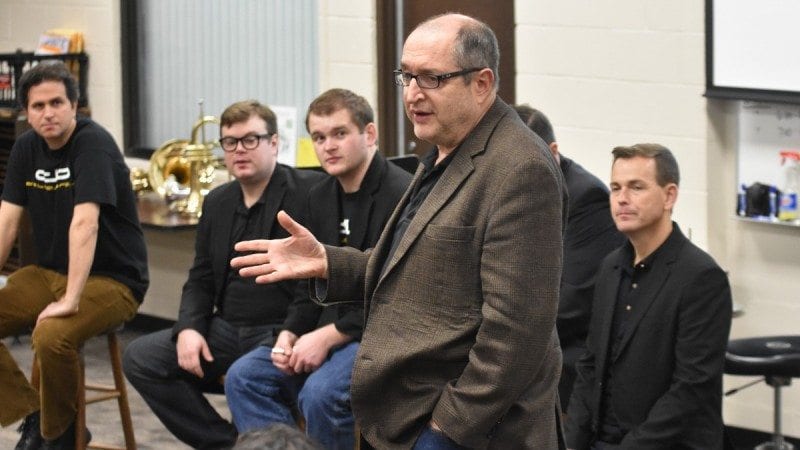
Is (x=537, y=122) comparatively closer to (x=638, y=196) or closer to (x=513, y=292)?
(x=638, y=196)

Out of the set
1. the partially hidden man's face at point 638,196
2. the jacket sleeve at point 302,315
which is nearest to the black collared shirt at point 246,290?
the jacket sleeve at point 302,315

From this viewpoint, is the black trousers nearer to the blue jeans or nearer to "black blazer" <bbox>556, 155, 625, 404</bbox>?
the blue jeans

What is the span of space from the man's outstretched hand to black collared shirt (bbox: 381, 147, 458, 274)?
0.50ft

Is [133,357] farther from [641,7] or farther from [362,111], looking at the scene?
[641,7]

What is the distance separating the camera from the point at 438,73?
256cm

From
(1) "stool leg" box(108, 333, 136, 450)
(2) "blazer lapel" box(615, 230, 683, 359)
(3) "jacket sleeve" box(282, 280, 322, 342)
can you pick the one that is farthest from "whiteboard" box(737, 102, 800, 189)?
(1) "stool leg" box(108, 333, 136, 450)

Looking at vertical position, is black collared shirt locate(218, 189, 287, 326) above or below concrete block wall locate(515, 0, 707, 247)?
below

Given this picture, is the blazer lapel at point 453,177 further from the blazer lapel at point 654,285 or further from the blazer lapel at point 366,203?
the blazer lapel at point 366,203

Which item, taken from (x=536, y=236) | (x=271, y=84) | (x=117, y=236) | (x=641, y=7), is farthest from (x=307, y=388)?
(x=271, y=84)

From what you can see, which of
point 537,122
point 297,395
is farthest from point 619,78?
point 297,395

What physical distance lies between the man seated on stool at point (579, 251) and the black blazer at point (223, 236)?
793 mm

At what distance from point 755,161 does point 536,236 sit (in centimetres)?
205

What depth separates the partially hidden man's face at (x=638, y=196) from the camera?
3.53 m

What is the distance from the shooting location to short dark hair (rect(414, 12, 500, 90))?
2564mm
